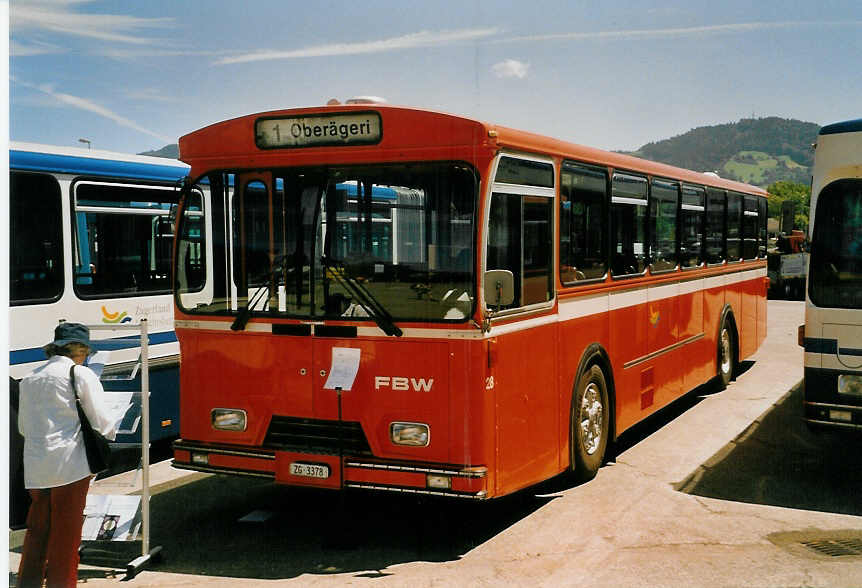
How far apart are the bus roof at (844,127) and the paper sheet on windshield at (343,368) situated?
16.7 ft

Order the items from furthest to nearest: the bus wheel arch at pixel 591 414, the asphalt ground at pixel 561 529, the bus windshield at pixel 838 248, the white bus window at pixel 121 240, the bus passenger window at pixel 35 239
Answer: the white bus window at pixel 121 240 < the bus windshield at pixel 838 248 < the bus passenger window at pixel 35 239 < the bus wheel arch at pixel 591 414 < the asphalt ground at pixel 561 529

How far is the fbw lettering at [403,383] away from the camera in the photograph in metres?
6.44

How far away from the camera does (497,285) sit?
633cm

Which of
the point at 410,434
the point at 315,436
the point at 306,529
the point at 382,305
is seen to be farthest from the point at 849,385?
the point at 306,529

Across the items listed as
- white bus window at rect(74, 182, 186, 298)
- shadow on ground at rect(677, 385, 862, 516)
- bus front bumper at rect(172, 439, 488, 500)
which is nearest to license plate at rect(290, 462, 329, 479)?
bus front bumper at rect(172, 439, 488, 500)

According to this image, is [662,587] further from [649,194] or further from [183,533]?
[649,194]

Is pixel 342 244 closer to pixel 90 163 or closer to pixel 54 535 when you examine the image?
pixel 54 535

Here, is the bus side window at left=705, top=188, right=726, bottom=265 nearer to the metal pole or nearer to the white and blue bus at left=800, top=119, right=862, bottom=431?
the white and blue bus at left=800, top=119, right=862, bottom=431

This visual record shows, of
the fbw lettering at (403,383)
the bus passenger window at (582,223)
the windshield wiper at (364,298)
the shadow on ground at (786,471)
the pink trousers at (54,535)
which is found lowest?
the shadow on ground at (786,471)

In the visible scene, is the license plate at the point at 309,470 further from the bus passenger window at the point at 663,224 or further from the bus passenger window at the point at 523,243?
the bus passenger window at the point at 663,224

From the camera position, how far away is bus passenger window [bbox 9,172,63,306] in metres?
8.21

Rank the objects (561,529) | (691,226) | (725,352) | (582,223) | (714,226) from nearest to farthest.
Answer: (561,529), (582,223), (691,226), (714,226), (725,352)

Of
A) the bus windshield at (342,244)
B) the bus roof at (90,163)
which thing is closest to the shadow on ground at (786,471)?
the bus windshield at (342,244)

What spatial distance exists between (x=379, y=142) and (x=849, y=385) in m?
4.94
